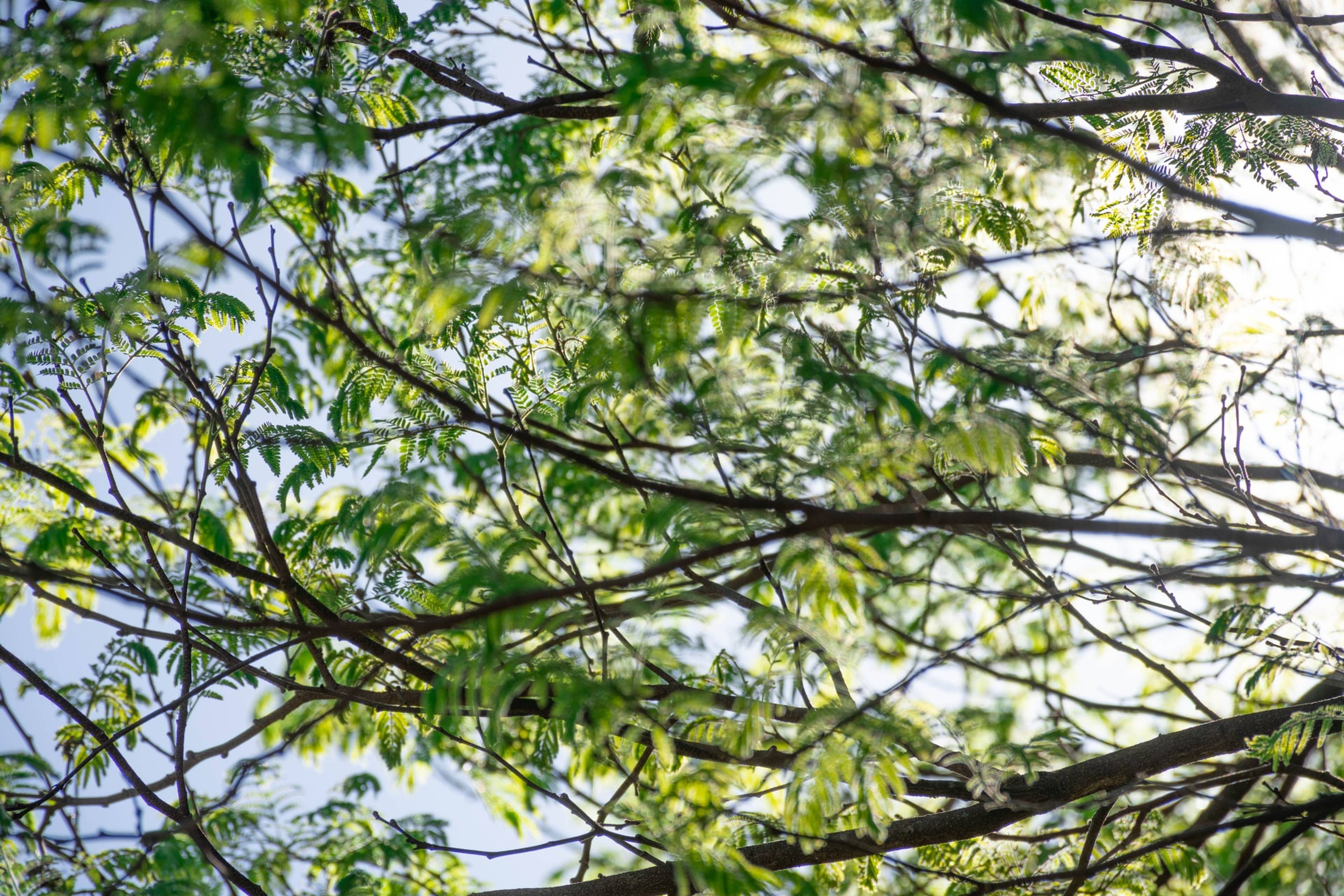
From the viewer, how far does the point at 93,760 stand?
380cm

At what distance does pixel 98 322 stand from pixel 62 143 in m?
0.74

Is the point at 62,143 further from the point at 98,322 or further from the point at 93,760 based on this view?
the point at 93,760

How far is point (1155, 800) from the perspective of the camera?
9.85ft

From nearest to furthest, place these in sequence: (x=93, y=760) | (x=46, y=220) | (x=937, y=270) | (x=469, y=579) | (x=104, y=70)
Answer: (x=469, y=579), (x=104, y=70), (x=46, y=220), (x=937, y=270), (x=93, y=760)

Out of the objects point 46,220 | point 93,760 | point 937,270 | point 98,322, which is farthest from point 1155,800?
point 93,760

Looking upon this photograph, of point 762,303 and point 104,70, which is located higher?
point 104,70

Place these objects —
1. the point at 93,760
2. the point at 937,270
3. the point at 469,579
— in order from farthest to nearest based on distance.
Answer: the point at 93,760
the point at 937,270
the point at 469,579

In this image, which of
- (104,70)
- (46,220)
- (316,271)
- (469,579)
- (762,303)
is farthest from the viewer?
(316,271)

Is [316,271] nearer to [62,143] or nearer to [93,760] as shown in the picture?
[62,143]

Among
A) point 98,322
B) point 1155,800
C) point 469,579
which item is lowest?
point 1155,800

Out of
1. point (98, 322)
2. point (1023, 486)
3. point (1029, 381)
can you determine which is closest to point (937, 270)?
point (1029, 381)

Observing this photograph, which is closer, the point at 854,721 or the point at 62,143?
the point at 854,721

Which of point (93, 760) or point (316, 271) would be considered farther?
point (316, 271)

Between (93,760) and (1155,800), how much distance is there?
3.89m
